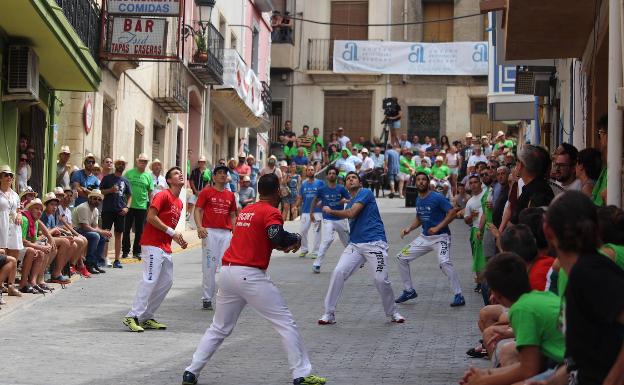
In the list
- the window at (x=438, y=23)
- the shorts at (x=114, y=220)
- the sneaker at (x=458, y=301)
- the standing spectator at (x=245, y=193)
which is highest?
the window at (x=438, y=23)

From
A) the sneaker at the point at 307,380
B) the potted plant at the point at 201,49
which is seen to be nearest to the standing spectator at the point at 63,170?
the potted plant at the point at 201,49

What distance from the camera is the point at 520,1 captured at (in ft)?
41.7

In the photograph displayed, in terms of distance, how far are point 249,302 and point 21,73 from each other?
961cm

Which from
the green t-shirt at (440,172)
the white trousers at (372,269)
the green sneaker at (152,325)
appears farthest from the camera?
the green t-shirt at (440,172)

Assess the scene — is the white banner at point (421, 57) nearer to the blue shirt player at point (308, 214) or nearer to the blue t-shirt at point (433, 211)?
the blue shirt player at point (308, 214)

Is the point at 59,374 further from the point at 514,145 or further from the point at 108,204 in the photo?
the point at 514,145

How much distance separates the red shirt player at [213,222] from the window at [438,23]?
34200 millimetres

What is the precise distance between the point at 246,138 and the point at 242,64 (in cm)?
692

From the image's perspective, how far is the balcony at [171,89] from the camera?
28.4 metres

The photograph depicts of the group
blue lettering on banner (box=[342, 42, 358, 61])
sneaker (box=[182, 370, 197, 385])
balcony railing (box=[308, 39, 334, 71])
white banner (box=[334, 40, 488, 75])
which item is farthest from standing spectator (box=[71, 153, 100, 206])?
balcony railing (box=[308, 39, 334, 71])

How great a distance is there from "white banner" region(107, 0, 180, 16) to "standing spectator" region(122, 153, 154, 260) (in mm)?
3038

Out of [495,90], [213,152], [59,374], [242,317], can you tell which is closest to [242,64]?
[213,152]

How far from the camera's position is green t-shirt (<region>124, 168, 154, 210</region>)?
2122 cm

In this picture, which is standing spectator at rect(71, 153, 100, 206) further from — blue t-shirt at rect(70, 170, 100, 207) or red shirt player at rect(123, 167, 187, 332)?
red shirt player at rect(123, 167, 187, 332)
